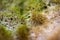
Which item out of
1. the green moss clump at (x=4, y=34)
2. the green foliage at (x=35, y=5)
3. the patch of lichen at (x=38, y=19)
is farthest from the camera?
the green foliage at (x=35, y=5)

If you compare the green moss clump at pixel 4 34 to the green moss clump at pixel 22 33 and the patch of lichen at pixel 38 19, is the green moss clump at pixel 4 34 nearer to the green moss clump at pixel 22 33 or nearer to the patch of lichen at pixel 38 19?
the green moss clump at pixel 22 33

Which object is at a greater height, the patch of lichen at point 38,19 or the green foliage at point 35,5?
the green foliage at point 35,5

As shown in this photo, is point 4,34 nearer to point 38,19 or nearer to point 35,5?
point 38,19

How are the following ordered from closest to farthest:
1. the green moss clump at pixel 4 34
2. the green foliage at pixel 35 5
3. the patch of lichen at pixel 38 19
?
the green moss clump at pixel 4 34 < the patch of lichen at pixel 38 19 < the green foliage at pixel 35 5

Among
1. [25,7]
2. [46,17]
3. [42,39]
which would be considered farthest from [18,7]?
[42,39]

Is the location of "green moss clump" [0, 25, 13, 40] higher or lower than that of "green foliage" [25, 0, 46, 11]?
lower

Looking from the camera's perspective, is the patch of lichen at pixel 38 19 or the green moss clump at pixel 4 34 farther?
the patch of lichen at pixel 38 19

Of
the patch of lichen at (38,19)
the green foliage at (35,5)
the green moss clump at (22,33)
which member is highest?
the green foliage at (35,5)

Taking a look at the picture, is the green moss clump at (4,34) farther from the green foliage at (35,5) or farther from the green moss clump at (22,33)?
the green foliage at (35,5)

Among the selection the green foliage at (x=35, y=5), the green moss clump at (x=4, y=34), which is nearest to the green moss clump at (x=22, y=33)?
the green moss clump at (x=4, y=34)

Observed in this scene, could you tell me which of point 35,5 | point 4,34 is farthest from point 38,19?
point 4,34

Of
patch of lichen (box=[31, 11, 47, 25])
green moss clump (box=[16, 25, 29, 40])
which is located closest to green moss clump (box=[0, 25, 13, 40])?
green moss clump (box=[16, 25, 29, 40])

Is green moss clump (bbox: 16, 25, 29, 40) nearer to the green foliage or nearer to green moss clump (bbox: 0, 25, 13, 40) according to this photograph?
green moss clump (bbox: 0, 25, 13, 40)
